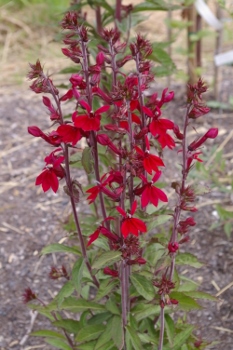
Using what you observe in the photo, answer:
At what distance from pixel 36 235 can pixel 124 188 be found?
153 centimetres

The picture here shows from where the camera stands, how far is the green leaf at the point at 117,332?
1.71 meters

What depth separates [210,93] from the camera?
4.03 meters

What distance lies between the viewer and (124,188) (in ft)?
4.85

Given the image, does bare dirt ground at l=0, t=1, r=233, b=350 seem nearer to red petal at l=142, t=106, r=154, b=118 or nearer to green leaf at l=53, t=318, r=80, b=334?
green leaf at l=53, t=318, r=80, b=334

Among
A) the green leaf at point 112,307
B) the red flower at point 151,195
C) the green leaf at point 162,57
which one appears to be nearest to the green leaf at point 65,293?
the green leaf at point 112,307

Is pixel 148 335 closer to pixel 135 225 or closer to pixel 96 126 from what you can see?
pixel 135 225

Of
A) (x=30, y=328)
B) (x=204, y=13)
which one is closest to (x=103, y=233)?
(x=30, y=328)

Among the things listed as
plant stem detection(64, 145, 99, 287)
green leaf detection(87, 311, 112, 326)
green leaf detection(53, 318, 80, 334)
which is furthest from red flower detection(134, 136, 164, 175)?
green leaf detection(53, 318, 80, 334)

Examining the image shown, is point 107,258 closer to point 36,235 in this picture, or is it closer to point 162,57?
point 162,57

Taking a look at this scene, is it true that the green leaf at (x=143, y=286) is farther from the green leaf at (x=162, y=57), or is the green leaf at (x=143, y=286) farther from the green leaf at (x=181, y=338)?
the green leaf at (x=162, y=57)

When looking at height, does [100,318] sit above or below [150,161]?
below

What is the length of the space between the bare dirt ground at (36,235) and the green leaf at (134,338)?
0.43 m

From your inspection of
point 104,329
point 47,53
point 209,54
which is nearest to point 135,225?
point 104,329

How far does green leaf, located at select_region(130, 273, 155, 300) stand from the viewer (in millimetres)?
1672
